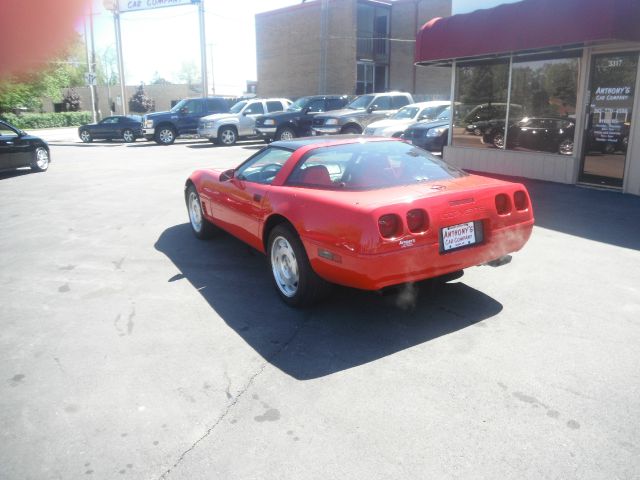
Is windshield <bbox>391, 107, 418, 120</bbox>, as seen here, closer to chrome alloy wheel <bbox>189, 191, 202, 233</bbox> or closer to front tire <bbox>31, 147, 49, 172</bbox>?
front tire <bbox>31, 147, 49, 172</bbox>

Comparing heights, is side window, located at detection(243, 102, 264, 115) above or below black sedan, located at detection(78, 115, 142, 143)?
above

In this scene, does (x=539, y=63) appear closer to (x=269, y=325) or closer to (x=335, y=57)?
(x=269, y=325)

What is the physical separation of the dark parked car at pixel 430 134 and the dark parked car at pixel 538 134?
1995 mm

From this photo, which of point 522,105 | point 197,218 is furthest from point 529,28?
point 197,218

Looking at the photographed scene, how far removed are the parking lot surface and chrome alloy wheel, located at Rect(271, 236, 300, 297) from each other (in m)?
0.20

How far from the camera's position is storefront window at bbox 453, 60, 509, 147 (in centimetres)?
1140

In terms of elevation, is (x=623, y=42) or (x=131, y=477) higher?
(x=623, y=42)

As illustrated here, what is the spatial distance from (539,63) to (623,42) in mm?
1869

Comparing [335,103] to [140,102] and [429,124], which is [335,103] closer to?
[429,124]

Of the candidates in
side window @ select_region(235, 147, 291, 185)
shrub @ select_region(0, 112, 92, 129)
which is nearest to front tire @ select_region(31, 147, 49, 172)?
Answer: side window @ select_region(235, 147, 291, 185)

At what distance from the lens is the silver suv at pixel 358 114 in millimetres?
17844

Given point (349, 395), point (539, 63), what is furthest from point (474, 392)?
point (539, 63)

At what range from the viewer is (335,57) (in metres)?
32.7

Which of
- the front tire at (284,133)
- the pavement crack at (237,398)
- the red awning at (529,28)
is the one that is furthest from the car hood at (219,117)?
the pavement crack at (237,398)
